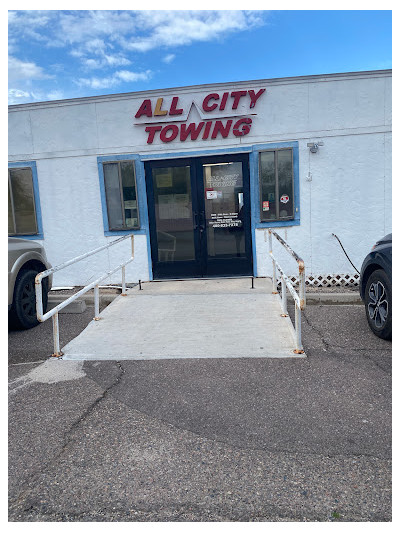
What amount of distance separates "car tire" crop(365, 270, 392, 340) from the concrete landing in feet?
3.37

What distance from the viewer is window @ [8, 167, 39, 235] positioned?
8367mm

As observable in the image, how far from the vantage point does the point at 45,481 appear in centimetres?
267

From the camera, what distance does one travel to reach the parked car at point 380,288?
15.9ft

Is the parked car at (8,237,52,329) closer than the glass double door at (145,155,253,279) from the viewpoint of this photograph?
Yes

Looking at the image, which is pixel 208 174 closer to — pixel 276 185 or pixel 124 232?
pixel 276 185

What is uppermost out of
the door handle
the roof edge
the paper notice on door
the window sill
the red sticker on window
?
the roof edge

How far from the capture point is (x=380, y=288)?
503 centimetres

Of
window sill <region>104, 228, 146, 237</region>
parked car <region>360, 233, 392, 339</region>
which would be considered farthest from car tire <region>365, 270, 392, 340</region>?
window sill <region>104, 228, 146, 237</region>

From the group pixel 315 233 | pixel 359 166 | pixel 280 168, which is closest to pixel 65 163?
pixel 280 168

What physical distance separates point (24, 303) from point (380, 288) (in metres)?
4.69

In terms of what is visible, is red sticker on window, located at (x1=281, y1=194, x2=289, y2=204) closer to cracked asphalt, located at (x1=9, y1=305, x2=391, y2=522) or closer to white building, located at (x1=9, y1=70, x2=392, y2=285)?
white building, located at (x1=9, y1=70, x2=392, y2=285)

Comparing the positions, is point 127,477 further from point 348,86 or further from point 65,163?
point 348,86

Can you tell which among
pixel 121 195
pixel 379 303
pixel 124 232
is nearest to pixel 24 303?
pixel 124 232

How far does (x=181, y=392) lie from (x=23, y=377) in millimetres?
1692
